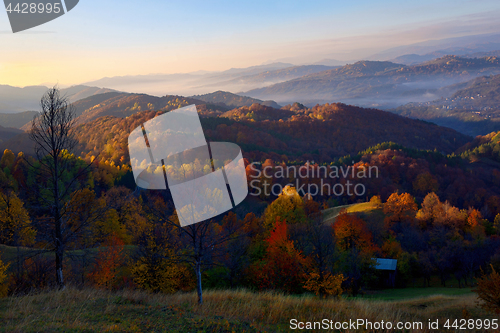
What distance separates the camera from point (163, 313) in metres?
7.50

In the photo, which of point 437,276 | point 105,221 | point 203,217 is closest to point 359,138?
point 437,276

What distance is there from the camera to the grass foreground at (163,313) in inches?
255

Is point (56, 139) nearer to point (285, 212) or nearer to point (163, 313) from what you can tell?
point (163, 313)

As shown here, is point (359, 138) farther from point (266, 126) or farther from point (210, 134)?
point (210, 134)

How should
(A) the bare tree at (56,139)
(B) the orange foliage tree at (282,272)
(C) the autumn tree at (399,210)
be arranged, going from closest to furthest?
(A) the bare tree at (56,139)
(B) the orange foliage tree at (282,272)
(C) the autumn tree at (399,210)

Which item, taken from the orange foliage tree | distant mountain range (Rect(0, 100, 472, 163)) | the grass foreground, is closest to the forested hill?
distant mountain range (Rect(0, 100, 472, 163))

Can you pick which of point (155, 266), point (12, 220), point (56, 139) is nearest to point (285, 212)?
point (155, 266)

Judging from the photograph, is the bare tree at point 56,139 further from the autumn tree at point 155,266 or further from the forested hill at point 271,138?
the forested hill at point 271,138

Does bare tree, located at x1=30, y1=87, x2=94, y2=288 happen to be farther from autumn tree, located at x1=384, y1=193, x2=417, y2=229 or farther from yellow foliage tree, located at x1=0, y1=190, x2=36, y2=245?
autumn tree, located at x1=384, y1=193, x2=417, y2=229

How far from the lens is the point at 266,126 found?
186m

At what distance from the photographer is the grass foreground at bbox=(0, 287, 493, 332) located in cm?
647

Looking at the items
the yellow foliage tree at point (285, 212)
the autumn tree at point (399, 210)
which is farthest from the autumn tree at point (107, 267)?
the autumn tree at point (399, 210)

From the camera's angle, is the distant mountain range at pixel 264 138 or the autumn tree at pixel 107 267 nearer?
the autumn tree at pixel 107 267

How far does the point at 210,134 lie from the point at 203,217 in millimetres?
144887
